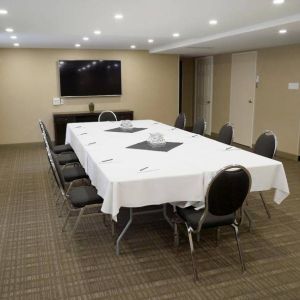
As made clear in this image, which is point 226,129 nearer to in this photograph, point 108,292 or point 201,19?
point 201,19

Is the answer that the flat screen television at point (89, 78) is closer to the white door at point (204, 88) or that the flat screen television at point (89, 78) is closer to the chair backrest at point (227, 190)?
the white door at point (204, 88)

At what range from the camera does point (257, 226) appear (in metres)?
3.66

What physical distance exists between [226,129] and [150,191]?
2368 mm

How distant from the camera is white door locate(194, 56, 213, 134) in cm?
964

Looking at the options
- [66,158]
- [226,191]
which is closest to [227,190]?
[226,191]

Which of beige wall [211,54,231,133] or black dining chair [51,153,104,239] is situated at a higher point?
beige wall [211,54,231,133]

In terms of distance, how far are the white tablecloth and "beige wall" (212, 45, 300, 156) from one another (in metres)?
3.24

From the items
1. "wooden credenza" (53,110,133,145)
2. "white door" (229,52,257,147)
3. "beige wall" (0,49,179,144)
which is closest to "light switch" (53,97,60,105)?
"beige wall" (0,49,179,144)

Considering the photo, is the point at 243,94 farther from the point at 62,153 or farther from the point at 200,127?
the point at 62,153

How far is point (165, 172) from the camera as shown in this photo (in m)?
2.92

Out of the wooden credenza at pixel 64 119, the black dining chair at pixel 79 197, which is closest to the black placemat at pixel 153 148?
the black dining chair at pixel 79 197

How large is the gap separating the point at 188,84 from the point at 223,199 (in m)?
8.51

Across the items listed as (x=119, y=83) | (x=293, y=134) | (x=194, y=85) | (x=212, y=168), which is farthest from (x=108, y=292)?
(x=194, y=85)

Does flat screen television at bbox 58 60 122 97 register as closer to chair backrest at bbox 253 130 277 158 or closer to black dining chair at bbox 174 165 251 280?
chair backrest at bbox 253 130 277 158
